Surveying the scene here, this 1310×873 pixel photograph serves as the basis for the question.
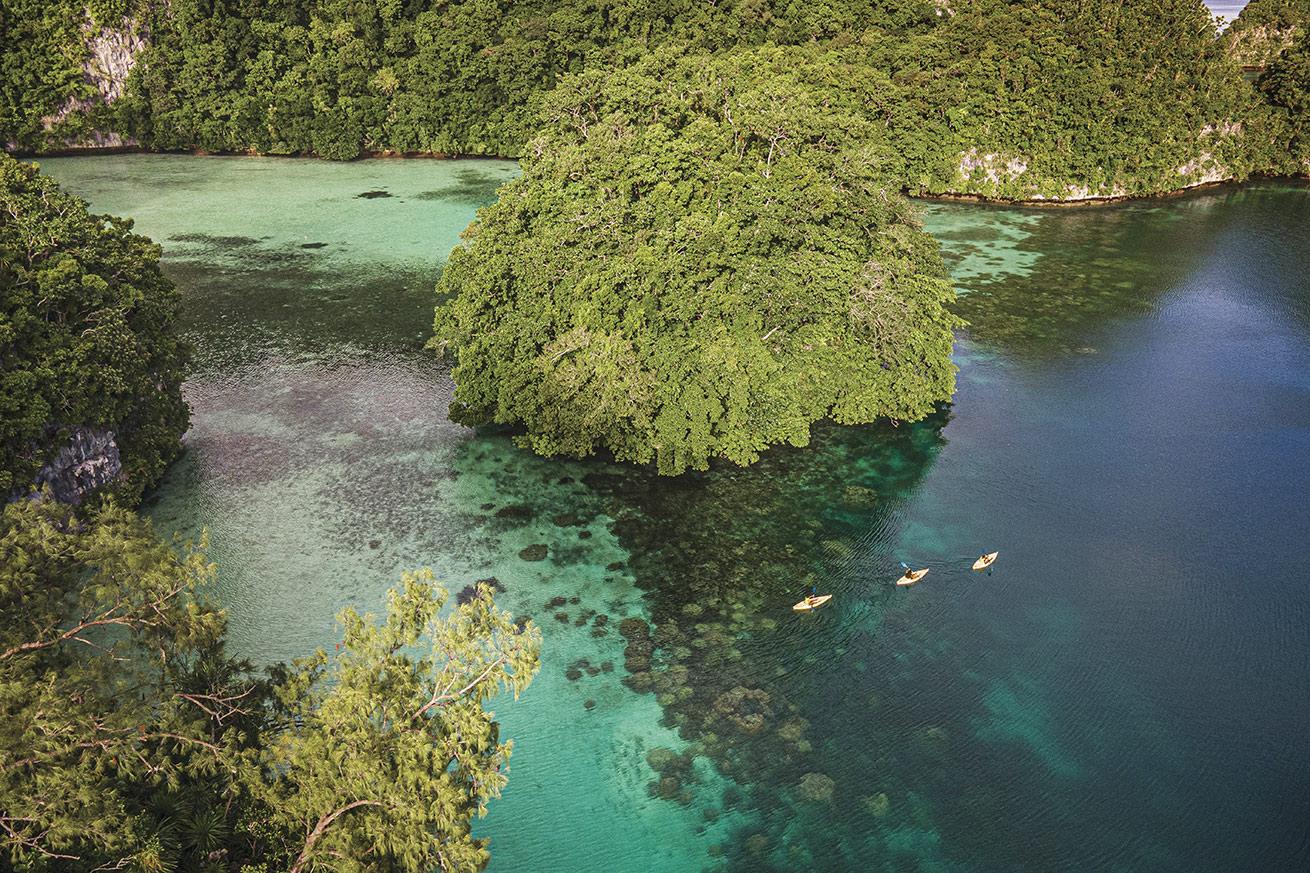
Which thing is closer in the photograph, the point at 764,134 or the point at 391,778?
the point at 391,778

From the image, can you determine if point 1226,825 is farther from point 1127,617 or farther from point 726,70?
point 726,70

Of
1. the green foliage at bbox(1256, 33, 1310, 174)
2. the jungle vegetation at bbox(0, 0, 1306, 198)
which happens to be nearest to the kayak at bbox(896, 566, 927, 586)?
the jungle vegetation at bbox(0, 0, 1306, 198)

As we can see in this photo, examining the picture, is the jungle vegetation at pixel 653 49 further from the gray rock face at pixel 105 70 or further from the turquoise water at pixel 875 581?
Answer: the turquoise water at pixel 875 581

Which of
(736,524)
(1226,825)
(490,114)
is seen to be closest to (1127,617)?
(1226,825)

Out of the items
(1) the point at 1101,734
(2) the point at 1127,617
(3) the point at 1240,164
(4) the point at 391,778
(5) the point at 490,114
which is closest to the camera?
(4) the point at 391,778

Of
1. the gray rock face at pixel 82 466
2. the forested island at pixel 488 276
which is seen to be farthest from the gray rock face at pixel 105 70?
the gray rock face at pixel 82 466

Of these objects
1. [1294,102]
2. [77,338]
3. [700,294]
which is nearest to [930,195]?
[1294,102]

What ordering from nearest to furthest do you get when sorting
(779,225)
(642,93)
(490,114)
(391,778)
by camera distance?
(391,778) → (779,225) → (642,93) → (490,114)
